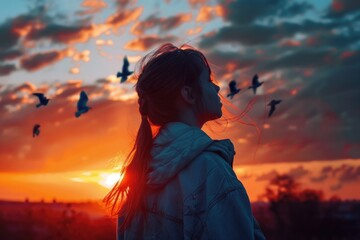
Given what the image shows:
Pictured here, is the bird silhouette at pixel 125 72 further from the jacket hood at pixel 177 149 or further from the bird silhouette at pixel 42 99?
the jacket hood at pixel 177 149

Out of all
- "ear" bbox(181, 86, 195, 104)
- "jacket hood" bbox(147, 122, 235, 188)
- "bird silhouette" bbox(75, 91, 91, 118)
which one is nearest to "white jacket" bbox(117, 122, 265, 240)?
"jacket hood" bbox(147, 122, 235, 188)

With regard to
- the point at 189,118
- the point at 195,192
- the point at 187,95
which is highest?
the point at 187,95

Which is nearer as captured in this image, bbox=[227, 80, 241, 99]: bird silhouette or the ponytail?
the ponytail

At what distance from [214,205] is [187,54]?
101 centimetres

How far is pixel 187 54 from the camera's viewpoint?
3.61m

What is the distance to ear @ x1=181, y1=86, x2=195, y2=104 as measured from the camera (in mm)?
3482

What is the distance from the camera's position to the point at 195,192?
10.1 ft

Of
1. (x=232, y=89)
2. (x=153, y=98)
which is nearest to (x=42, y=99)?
(x=232, y=89)

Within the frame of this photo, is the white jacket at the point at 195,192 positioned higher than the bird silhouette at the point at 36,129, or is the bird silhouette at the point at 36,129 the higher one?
the bird silhouette at the point at 36,129

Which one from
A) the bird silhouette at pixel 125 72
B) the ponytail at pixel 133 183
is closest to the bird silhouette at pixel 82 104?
the bird silhouette at pixel 125 72

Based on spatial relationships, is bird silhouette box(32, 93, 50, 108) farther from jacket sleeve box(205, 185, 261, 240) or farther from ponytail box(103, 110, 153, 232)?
jacket sleeve box(205, 185, 261, 240)

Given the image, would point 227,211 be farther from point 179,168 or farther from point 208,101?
point 208,101

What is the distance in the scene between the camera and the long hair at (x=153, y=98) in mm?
3502

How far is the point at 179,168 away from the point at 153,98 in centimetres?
57
